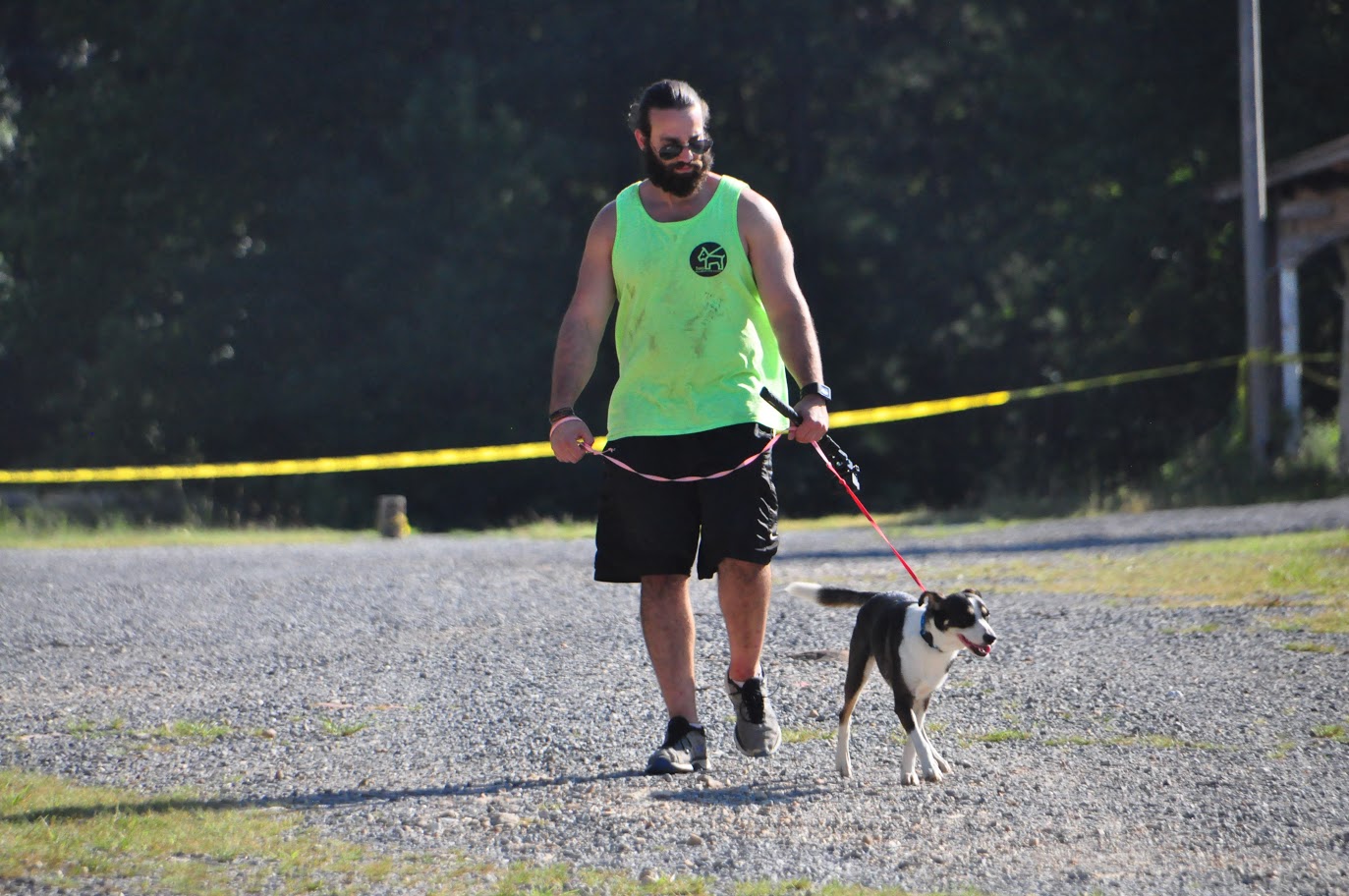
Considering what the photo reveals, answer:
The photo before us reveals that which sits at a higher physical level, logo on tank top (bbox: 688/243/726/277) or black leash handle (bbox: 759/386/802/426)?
logo on tank top (bbox: 688/243/726/277)

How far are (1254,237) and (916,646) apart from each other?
14.9 metres

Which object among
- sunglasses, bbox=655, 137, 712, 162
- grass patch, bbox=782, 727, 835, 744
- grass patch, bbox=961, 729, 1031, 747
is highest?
sunglasses, bbox=655, 137, 712, 162

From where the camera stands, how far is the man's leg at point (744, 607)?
5375 millimetres

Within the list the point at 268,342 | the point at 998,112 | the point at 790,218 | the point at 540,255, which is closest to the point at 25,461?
the point at 268,342

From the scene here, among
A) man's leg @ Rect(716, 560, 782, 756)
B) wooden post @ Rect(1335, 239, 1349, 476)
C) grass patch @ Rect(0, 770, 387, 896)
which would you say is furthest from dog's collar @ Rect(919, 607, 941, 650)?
wooden post @ Rect(1335, 239, 1349, 476)

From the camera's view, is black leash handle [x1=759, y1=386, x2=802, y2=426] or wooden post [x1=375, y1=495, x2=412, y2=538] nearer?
black leash handle [x1=759, y1=386, x2=802, y2=426]

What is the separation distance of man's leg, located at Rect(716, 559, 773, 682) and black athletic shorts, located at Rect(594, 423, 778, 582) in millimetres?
53

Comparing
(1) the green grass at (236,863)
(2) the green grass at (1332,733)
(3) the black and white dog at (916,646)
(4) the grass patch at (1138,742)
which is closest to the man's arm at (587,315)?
(3) the black and white dog at (916,646)

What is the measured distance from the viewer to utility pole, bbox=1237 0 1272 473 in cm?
1828

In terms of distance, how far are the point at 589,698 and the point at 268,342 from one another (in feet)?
82.3

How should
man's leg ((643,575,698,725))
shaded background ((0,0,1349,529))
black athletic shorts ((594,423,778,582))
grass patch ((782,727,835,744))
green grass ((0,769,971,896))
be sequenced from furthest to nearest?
shaded background ((0,0,1349,529)) < grass patch ((782,727,835,744)) < man's leg ((643,575,698,725)) < black athletic shorts ((594,423,778,582)) < green grass ((0,769,971,896))

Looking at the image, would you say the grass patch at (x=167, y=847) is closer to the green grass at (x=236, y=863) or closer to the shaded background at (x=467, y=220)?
the green grass at (x=236, y=863)

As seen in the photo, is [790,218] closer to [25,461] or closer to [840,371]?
[840,371]

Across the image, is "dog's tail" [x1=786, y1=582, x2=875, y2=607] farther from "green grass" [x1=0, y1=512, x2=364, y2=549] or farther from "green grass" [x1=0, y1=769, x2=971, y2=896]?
"green grass" [x1=0, y1=512, x2=364, y2=549]
